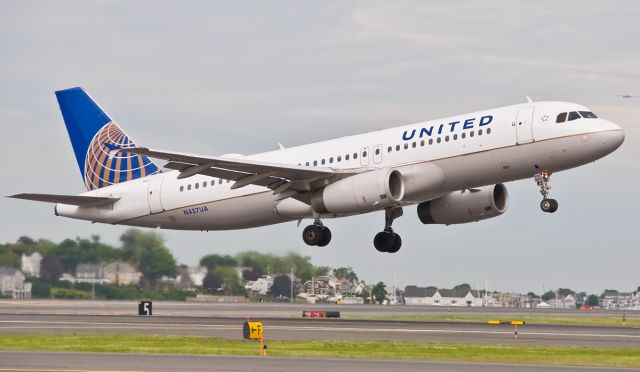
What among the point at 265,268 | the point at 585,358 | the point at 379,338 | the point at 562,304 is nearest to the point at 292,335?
the point at 379,338

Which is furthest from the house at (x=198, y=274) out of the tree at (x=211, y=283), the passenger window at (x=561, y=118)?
the passenger window at (x=561, y=118)

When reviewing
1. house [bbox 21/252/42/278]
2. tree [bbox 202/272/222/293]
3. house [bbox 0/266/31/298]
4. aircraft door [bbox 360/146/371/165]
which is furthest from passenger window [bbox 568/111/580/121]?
house [bbox 0/266/31/298]

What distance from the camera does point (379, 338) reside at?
38.7 m

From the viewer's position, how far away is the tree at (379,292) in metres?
99.9

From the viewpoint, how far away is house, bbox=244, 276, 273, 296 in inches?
2825

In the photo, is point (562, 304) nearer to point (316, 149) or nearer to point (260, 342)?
point (316, 149)

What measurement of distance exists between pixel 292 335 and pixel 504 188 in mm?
19637

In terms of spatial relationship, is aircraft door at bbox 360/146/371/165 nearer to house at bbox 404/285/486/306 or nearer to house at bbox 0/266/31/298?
house at bbox 0/266/31/298

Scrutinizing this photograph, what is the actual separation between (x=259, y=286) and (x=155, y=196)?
16416 millimetres

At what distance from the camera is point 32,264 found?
2771 inches

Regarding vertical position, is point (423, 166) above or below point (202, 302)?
above

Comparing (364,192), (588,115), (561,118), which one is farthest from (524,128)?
(364,192)

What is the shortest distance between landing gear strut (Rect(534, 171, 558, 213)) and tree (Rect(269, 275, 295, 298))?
87.7 feet

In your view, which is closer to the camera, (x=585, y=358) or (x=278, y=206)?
(x=585, y=358)
